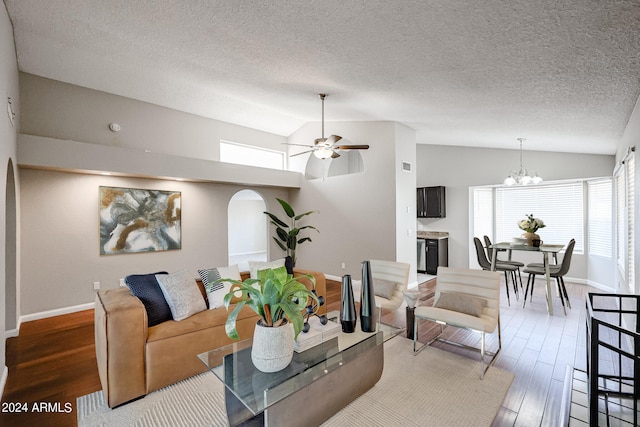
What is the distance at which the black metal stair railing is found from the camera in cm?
128

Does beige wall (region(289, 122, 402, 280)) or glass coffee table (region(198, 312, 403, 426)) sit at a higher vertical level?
beige wall (region(289, 122, 402, 280))

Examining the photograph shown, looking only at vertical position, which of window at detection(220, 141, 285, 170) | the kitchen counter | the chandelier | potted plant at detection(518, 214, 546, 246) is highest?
window at detection(220, 141, 285, 170)

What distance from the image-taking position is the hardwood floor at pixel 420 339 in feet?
7.10

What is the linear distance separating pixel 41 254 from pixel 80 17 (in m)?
3.28

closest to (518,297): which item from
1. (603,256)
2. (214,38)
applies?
(603,256)

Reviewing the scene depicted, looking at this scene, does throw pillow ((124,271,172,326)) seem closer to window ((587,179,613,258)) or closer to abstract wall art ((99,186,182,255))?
abstract wall art ((99,186,182,255))

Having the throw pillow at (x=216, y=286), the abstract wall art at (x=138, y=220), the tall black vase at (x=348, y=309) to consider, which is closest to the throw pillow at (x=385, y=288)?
the tall black vase at (x=348, y=309)

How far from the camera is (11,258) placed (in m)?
3.72

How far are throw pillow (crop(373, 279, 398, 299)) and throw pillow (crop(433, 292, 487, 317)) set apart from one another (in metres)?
0.53

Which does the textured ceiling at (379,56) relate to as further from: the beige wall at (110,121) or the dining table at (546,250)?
the dining table at (546,250)

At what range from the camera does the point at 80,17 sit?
2793 millimetres

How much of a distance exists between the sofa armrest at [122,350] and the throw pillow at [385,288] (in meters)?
2.35

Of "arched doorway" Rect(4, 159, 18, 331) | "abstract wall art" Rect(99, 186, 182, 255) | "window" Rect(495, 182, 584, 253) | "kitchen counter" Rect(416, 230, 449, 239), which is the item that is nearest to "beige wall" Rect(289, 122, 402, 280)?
"kitchen counter" Rect(416, 230, 449, 239)

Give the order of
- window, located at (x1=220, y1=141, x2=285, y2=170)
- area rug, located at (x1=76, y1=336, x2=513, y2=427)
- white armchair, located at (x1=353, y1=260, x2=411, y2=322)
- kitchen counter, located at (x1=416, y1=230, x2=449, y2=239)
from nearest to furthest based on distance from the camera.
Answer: area rug, located at (x1=76, y1=336, x2=513, y2=427) < white armchair, located at (x1=353, y1=260, x2=411, y2=322) < window, located at (x1=220, y1=141, x2=285, y2=170) < kitchen counter, located at (x1=416, y1=230, x2=449, y2=239)
